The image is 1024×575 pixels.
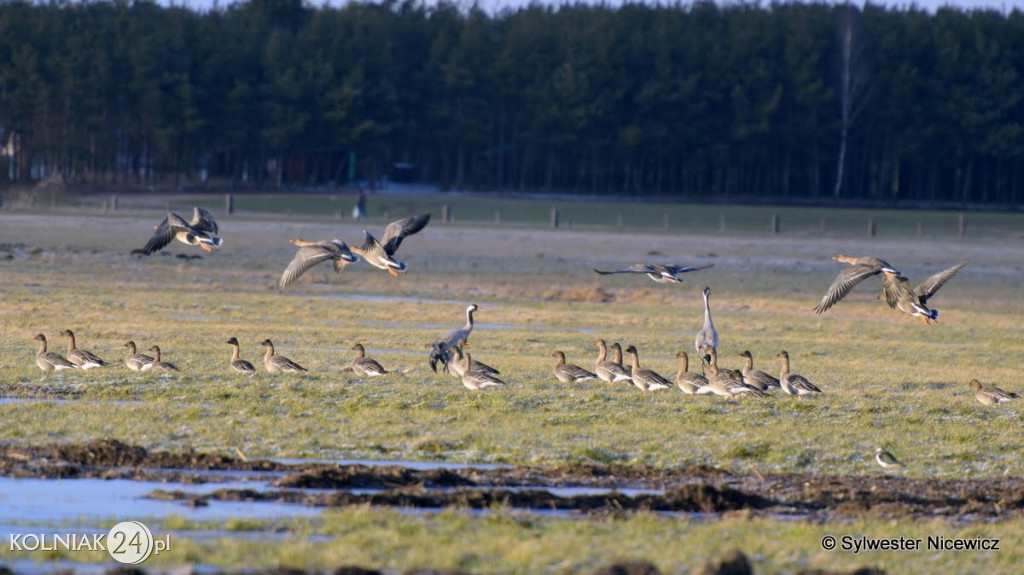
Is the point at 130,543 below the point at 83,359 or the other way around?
the other way around

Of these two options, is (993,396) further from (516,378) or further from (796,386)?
(516,378)

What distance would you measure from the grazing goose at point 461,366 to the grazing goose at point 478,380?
42 millimetres

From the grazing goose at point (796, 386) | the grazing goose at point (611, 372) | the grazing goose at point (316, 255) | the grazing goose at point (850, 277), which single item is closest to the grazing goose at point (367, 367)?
the grazing goose at point (316, 255)

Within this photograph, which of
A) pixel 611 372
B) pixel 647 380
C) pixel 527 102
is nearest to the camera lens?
pixel 647 380

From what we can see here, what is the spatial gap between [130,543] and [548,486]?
361 cm

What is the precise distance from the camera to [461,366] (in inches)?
640

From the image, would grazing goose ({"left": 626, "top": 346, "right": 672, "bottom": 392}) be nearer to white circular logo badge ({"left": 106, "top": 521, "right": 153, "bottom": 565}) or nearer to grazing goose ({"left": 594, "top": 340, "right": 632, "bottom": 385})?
grazing goose ({"left": 594, "top": 340, "right": 632, "bottom": 385})

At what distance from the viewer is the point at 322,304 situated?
1102 inches

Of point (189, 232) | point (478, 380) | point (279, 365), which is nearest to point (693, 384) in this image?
point (478, 380)

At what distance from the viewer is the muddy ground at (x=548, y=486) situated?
9.77 metres

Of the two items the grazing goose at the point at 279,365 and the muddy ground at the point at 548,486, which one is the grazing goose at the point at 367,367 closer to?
the grazing goose at the point at 279,365

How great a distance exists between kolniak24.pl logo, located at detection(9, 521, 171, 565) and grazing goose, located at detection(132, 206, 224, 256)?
920 cm

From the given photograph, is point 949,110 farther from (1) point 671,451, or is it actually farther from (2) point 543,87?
(1) point 671,451

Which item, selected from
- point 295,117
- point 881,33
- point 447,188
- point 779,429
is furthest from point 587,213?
point 779,429
